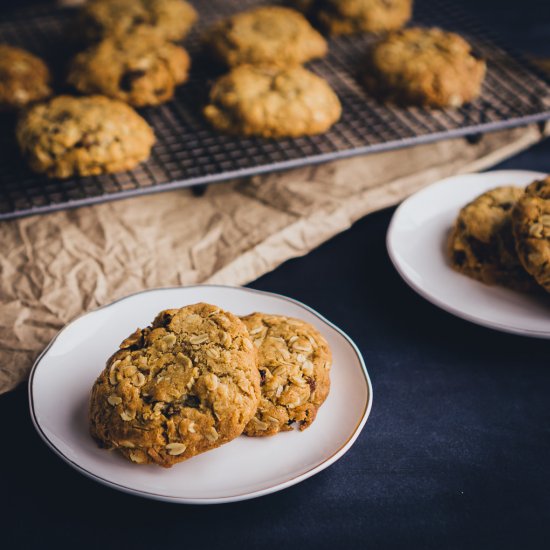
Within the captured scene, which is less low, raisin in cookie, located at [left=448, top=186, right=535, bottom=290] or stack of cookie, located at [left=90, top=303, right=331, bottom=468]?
raisin in cookie, located at [left=448, top=186, right=535, bottom=290]

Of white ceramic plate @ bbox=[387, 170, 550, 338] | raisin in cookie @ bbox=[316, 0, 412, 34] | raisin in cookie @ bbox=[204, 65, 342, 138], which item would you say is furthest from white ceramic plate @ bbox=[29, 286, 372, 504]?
raisin in cookie @ bbox=[316, 0, 412, 34]

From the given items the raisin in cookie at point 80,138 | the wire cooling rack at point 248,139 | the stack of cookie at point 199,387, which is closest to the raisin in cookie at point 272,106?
the wire cooling rack at point 248,139

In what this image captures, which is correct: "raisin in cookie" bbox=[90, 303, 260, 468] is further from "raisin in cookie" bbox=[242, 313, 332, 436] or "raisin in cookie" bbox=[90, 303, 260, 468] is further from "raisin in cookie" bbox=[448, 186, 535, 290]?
"raisin in cookie" bbox=[448, 186, 535, 290]

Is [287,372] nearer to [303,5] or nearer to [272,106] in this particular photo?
[272,106]

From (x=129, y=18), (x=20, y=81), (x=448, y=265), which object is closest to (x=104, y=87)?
(x=20, y=81)

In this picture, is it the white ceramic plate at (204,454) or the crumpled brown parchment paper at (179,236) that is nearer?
the white ceramic plate at (204,454)

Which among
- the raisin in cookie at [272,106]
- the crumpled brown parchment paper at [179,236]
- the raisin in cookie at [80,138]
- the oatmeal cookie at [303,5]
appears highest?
the oatmeal cookie at [303,5]

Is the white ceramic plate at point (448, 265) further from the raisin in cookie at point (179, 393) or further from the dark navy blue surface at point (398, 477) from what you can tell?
the raisin in cookie at point (179, 393)
